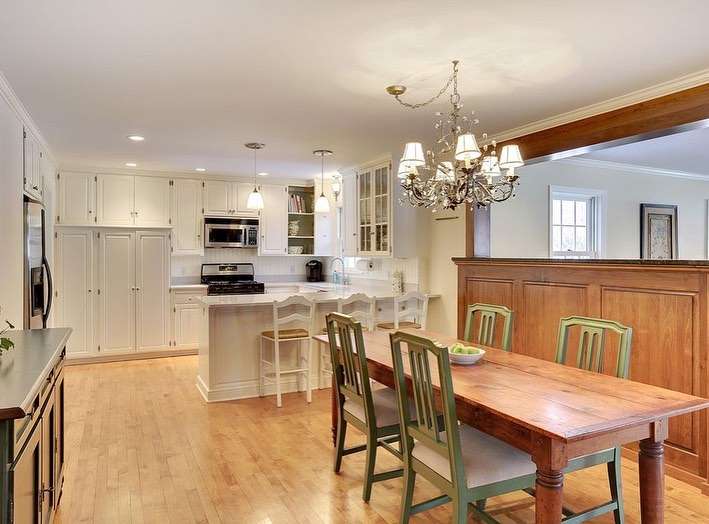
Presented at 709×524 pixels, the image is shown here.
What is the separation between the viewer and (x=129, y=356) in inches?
238

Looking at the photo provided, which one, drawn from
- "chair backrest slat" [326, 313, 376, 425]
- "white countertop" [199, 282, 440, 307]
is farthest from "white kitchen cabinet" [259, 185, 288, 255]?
"chair backrest slat" [326, 313, 376, 425]

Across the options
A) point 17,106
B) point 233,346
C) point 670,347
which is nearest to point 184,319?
point 233,346

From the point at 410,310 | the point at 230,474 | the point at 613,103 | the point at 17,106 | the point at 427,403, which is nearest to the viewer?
the point at 427,403

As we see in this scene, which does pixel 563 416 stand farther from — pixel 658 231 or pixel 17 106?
pixel 658 231

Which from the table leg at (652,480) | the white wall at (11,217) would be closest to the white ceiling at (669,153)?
the table leg at (652,480)

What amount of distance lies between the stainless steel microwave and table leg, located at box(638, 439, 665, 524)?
18.6 ft

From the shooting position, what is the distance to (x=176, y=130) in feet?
14.2

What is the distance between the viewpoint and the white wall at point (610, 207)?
5047mm

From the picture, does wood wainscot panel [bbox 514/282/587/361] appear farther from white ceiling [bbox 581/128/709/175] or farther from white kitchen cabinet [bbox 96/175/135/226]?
white kitchen cabinet [bbox 96/175/135/226]

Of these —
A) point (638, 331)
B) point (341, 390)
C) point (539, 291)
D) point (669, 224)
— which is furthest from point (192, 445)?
point (669, 224)

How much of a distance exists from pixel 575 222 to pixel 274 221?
13.0 feet

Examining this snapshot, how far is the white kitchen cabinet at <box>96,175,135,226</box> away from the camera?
6223mm

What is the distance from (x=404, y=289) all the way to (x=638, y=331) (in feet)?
8.88

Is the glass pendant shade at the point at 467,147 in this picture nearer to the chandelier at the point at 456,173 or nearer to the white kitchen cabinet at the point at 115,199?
the chandelier at the point at 456,173
